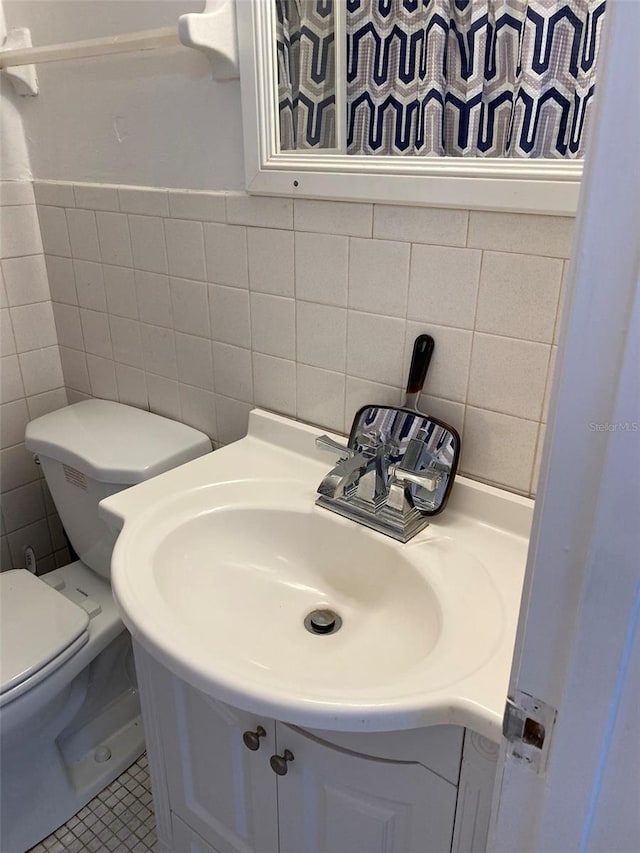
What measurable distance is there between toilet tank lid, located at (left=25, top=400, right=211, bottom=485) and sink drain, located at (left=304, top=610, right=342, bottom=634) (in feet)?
1.60

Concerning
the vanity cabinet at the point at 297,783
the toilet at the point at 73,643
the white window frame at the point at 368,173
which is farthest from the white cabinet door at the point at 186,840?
the white window frame at the point at 368,173

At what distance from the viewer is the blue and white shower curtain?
859 mm

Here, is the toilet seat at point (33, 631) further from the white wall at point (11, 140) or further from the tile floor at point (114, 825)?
the white wall at point (11, 140)

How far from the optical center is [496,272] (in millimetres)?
907

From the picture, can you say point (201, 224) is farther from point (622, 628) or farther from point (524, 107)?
point (622, 628)

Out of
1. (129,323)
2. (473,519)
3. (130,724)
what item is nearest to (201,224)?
(129,323)

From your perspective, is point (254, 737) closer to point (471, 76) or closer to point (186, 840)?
point (186, 840)

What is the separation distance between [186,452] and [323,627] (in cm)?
54

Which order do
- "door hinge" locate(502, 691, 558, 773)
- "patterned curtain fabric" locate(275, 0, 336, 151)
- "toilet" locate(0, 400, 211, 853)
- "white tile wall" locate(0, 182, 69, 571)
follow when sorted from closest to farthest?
1. "door hinge" locate(502, 691, 558, 773)
2. "patterned curtain fabric" locate(275, 0, 336, 151)
3. "toilet" locate(0, 400, 211, 853)
4. "white tile wall" locate(0, 182, 69, 571)

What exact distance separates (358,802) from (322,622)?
238mm

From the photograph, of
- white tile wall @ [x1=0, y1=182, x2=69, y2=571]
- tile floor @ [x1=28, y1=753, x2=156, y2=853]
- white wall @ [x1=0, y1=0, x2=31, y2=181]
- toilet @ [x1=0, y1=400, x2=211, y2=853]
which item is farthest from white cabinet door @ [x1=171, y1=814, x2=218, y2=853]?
white wall @ [x1=0, y1=0, x2=31, y2=181]

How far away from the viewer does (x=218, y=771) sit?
3.37ft

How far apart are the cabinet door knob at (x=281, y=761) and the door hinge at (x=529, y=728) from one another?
0.48m

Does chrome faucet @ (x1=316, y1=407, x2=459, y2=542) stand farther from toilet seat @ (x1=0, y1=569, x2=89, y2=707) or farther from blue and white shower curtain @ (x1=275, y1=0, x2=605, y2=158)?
toilet seat @ (x1=0, y1=569, x2=89, y2=707)
